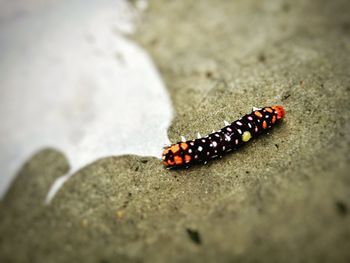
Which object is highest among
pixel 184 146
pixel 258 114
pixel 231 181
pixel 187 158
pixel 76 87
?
pixel 76 87

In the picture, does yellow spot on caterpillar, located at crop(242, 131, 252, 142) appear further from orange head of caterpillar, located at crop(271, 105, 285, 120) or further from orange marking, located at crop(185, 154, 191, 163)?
orange marking, located at crop(185, 154, 191, 163)

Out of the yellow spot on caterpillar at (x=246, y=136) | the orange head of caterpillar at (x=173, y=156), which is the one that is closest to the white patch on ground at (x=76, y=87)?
the orange head of caterpillar at (x=173, y=156)

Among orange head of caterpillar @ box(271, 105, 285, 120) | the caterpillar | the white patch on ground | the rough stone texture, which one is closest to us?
the rough stone texture

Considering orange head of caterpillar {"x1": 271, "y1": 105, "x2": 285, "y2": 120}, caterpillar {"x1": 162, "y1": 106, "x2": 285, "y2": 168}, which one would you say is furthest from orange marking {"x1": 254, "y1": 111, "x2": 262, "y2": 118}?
orange head of caterpillar {"x1": 271, "y1": 105, "x2": 285, "y2": 120}

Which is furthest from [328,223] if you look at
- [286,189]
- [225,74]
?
Answer: [225,74]

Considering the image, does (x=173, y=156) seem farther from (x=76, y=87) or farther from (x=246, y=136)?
(x=76, y=87)

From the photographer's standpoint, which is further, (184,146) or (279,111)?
(279,111)

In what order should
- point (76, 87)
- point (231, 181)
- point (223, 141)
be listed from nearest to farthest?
point (223, 141), point (231, 181), point (76, 87)

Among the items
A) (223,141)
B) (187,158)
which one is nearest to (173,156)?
(187,158)

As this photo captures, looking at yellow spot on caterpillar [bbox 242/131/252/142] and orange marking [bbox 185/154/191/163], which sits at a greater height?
yellow spot on caterpillar [bbox 242/131/252/142]
